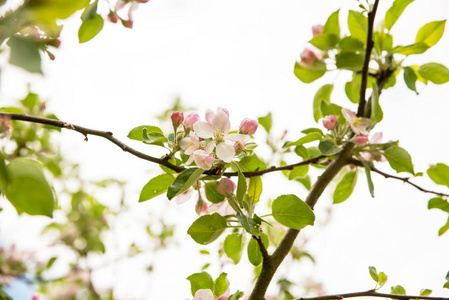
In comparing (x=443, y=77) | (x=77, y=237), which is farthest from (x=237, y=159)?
(x=77, y=237)

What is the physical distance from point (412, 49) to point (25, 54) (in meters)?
1.11

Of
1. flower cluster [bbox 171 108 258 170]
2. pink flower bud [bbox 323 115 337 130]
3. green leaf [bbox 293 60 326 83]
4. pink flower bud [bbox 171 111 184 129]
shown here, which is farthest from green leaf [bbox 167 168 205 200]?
green leaf [bbox 293 60 326 83]

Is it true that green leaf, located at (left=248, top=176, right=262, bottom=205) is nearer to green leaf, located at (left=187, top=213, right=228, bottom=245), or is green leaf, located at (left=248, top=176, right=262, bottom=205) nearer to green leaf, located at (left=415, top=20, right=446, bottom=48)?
green leaf, located at (left=187, top=213, right=228, bottom=245)

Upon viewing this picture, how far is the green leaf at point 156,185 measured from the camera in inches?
32.6

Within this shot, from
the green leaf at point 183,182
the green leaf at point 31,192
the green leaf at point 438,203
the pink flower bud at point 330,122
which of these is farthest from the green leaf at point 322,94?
the green leaf at point 31,192

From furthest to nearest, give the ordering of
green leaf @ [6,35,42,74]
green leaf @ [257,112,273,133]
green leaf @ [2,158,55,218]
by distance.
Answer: green leaf @ [257,112,273,133] → green leaf @ [2,158,55,218] → green leaf @ [6,35,42,74]

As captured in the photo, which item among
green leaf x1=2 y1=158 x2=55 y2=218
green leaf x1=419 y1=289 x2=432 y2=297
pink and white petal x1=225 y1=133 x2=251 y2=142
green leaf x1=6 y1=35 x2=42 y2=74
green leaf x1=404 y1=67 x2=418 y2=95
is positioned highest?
green leaf x1=404 y1=67 x2=418 y2=95

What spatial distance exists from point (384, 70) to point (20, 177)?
1.04 metres

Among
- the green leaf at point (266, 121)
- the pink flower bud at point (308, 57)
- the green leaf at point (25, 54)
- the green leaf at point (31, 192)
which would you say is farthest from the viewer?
the green leaf at point (266, 121)

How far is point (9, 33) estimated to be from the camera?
285mm

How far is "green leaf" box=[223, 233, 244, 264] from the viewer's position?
940 mm

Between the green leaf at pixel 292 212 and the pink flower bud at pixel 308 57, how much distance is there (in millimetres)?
560

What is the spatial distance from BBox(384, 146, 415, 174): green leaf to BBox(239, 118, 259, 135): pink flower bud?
369mm

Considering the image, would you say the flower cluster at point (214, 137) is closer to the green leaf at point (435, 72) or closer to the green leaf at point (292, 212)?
the green leaf at point (292, 212)
